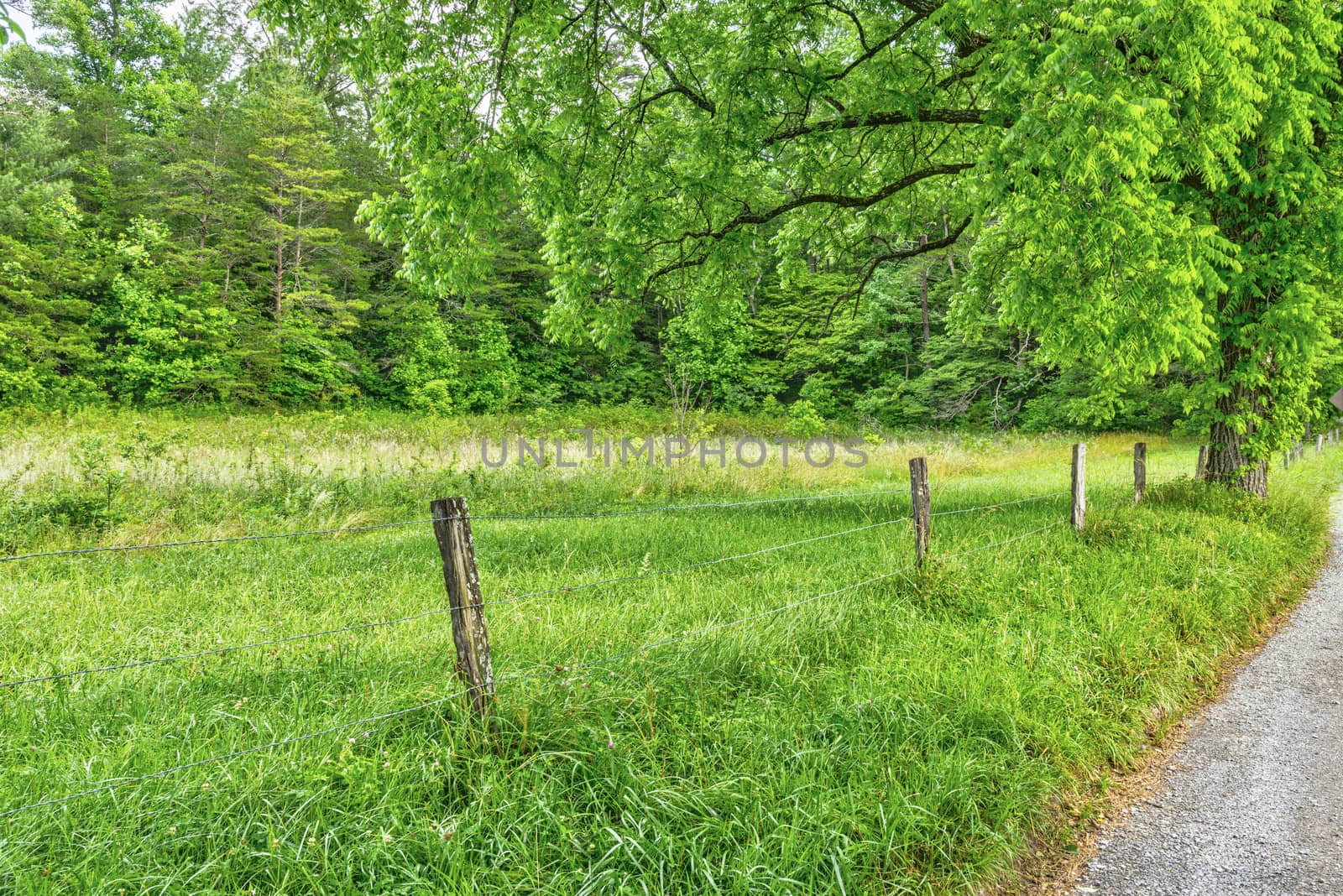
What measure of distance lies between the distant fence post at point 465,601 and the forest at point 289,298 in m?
7.15

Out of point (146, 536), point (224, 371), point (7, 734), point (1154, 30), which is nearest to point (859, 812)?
point (7, 734)

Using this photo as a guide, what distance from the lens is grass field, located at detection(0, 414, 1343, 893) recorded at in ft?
7.77

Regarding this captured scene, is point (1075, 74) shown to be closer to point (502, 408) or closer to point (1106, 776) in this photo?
point (1106, 776)

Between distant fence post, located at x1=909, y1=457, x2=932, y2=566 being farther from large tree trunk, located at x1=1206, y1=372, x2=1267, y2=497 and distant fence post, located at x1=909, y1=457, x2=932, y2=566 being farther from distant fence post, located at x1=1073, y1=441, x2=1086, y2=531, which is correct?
large tree trunk, located at x1=1206, y1=372, x2=1267, y2=497

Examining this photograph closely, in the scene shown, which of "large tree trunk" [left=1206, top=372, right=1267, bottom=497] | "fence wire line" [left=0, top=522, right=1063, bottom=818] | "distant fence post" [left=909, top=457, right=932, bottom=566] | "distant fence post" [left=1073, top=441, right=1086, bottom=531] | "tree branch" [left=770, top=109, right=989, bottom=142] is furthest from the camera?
"large tree trunk" [left=1206, top=372, right=1267, bottom=497]

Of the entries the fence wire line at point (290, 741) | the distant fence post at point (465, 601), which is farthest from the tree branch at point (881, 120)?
the fence wire line at point (290, 741)

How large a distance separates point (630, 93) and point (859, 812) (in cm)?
1001

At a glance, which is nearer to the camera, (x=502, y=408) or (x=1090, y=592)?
(x=1090, y=592)

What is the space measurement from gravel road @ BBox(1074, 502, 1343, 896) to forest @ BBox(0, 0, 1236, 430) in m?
7.80

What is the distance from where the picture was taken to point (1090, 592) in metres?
5.25

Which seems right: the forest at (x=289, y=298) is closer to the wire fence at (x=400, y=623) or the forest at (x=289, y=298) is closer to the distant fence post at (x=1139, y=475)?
the distant fence post at (x=1139, y=475)

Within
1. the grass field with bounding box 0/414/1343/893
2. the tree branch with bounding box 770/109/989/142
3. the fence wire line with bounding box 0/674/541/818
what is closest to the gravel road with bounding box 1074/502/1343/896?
the grass field with bounding box 0/414/1343/893

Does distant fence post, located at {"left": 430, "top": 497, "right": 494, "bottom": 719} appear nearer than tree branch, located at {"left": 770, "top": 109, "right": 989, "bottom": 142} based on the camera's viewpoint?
Yes

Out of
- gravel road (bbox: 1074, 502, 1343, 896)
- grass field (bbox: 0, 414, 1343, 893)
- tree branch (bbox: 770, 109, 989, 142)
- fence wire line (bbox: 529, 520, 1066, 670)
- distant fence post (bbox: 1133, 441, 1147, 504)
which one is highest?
tree branch (bbox: 770, 109, 989, 142)
